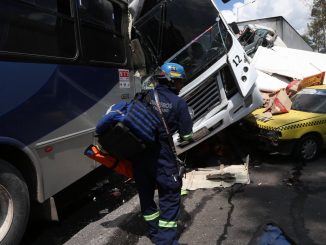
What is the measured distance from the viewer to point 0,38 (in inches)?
154

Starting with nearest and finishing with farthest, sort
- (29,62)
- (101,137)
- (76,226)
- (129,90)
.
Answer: (101,137)
(29,62)
(76,226)
(129,90)

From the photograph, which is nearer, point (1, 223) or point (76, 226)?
point (1, 223)

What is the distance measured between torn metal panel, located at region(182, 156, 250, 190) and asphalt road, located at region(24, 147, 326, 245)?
149mm

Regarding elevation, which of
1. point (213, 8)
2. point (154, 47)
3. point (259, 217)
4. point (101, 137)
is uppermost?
point (213, 8)

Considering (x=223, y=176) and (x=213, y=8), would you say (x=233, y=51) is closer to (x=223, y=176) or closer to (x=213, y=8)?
(x=213, y=8)

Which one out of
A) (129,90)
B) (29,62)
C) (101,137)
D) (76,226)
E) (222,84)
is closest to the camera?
(101,137)

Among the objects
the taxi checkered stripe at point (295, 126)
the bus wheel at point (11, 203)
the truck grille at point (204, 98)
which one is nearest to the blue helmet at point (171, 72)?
the bus wheel at point (11, 203)

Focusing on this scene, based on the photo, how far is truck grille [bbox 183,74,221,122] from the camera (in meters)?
7.14

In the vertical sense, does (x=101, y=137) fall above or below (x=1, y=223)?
above

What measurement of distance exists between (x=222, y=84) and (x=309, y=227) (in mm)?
3028

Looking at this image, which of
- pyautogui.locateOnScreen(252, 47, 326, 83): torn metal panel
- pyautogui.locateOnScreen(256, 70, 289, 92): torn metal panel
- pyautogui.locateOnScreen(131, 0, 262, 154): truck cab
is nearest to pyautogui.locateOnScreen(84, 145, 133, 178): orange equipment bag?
pyautogui.locateOnScreen(131, 0, 262, 154): truck cab

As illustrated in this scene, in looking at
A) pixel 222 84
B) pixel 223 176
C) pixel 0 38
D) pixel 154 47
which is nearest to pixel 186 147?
pixel 223 176

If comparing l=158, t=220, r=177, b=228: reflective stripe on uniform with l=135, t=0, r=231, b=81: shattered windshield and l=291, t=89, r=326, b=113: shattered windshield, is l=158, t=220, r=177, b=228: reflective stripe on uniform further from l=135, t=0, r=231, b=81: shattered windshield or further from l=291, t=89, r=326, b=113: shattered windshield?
l=291, t=89, r=326, b=113: shattered windshield

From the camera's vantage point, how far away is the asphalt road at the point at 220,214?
480cm
